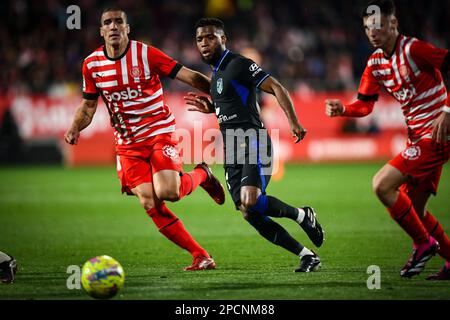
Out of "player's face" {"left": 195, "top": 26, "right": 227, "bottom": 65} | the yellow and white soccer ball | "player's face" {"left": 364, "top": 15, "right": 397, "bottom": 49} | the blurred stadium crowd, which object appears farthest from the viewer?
the blurred stadium crowd

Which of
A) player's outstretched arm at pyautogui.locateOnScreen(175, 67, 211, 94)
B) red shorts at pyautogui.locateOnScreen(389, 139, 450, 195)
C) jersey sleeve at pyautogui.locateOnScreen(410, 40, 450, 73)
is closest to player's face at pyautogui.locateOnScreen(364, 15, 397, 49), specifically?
jersey sleeve at pyautogui.locateOnScreen(410, 40, 450, 73)

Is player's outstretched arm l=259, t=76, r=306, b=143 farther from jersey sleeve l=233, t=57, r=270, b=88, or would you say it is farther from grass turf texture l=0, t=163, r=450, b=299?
grass turf texture l=0, t=163, r=450, b=299

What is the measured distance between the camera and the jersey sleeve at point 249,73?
24.1ft

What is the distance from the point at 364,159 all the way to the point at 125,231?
12.0 m

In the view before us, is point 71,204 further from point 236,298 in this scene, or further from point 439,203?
point 236,298

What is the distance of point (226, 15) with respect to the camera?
81.1 ft

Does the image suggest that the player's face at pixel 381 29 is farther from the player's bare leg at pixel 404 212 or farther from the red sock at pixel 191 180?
the red sock at pixel 191 180

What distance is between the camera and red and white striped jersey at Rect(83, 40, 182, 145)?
7.83 metres

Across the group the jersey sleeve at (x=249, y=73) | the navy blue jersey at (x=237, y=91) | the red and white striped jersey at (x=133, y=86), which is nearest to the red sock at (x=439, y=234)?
the navy blue jersey at (x=237, y=91)

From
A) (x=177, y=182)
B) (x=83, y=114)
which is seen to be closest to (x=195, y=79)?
(x=177, y=182)

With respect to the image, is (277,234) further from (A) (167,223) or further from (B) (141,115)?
(B) (141,115)

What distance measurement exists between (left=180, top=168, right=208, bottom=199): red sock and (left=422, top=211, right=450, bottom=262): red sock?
2.36 metres

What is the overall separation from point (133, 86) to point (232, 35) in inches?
659

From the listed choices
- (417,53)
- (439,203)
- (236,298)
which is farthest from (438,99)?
(439,203)
